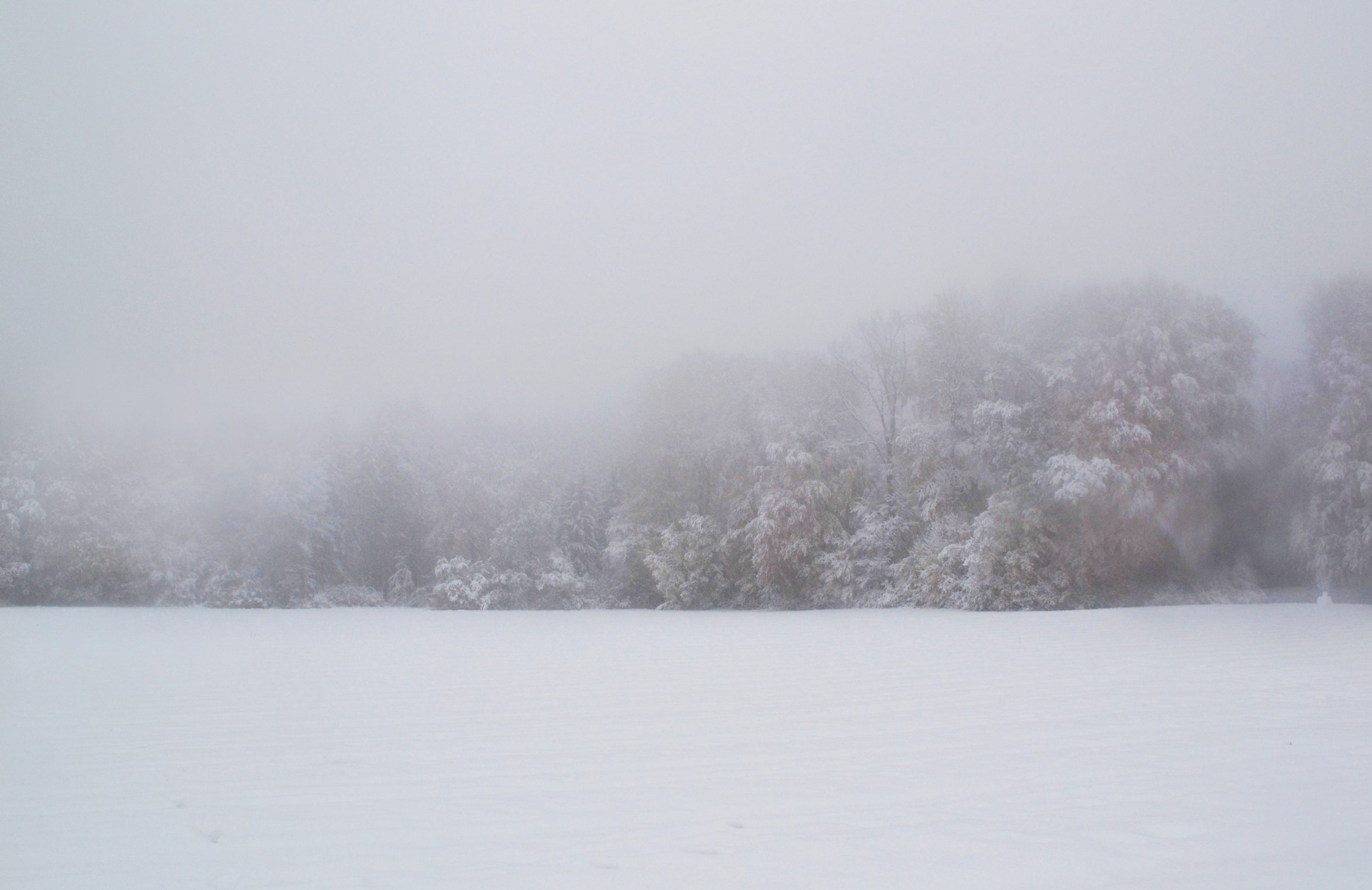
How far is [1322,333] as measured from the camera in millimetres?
15781

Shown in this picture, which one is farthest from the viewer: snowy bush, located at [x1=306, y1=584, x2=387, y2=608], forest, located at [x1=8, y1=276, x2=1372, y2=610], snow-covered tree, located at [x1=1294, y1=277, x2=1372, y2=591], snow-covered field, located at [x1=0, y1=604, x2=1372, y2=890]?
snowy bush, located at [x1=306, y1=584, x2=387, y2=608]

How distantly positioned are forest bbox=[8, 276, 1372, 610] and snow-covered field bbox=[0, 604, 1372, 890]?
25.8 ft

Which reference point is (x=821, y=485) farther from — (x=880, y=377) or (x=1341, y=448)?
(x=1341, y=448)

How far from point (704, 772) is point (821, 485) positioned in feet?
49.6

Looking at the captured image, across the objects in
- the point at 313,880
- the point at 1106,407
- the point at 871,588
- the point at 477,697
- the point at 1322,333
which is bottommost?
the point at 871,588

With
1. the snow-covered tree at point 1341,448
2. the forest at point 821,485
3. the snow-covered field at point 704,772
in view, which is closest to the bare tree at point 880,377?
the forest at point 821,485

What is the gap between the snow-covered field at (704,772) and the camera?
2379mm

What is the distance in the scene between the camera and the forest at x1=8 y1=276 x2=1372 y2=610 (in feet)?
49.3

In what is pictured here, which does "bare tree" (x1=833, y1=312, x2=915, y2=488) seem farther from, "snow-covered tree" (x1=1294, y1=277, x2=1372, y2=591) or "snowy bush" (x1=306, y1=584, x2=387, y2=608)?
"snowy bush" (x1=306, y1=584, x2=387, y2=608)

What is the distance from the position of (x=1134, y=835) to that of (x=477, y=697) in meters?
4.24

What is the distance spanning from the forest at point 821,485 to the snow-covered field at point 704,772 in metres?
7.88

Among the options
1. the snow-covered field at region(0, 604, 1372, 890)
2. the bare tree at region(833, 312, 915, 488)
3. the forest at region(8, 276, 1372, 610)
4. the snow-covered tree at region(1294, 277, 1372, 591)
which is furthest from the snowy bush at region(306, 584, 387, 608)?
the snow-covered tree at region(1294, 277, 1372, 591)

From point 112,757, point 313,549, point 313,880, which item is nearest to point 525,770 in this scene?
point 313,880

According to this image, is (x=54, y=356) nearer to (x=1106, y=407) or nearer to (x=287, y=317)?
(x=287, y=317)
